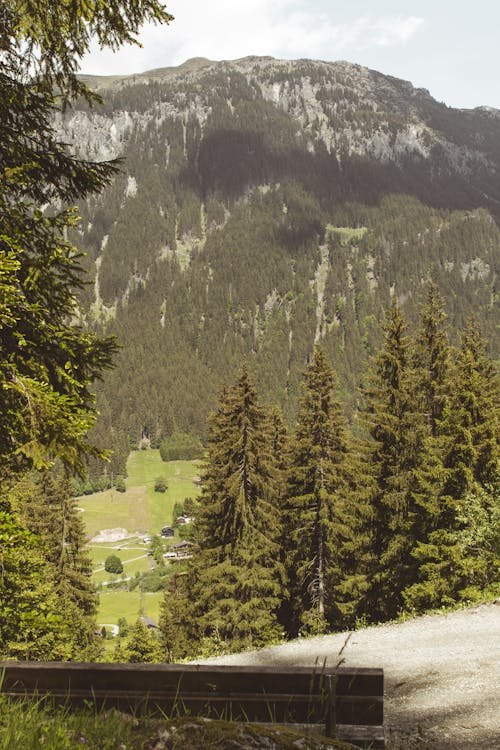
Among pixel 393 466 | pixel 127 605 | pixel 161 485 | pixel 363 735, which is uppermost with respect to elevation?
pixel 363 735

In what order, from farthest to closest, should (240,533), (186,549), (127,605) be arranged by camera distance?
1. (127,605)
2. (186,549)
3. (240,533)

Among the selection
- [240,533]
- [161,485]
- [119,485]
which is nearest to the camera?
[240,533]

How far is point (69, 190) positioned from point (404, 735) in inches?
351

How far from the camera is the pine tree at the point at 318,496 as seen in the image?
24.7m

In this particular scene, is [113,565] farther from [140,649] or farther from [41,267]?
[41,267]

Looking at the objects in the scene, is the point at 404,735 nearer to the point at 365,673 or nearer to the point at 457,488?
the point at 365,673

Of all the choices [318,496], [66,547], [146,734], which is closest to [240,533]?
[318,496]

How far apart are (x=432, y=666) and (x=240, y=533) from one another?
15530 mm

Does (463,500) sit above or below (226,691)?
below

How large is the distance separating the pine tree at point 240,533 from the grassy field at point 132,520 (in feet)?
225

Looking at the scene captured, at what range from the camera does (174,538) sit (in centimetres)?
13650

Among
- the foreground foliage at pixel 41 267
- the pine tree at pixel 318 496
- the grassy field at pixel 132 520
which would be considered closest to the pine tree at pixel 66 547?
the pine tree at pixel 318 496

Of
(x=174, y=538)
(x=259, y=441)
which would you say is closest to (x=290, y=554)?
(x=259, y=441)

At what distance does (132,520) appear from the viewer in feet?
484
